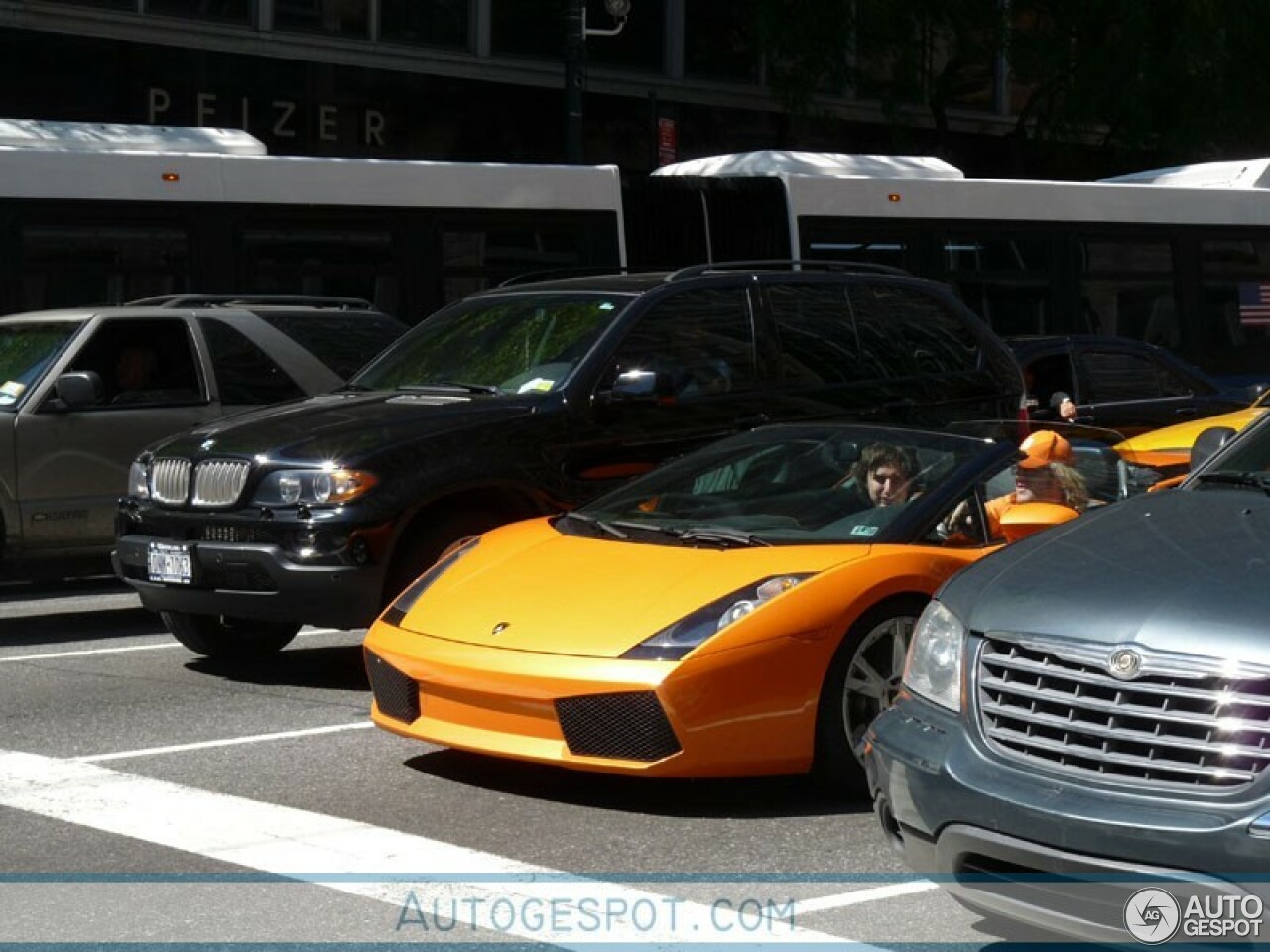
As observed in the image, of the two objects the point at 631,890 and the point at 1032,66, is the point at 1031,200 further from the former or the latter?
the point at 631,890

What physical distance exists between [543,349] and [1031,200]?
36.5 ft

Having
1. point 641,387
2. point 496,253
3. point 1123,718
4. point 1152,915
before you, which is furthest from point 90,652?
point 1152,915

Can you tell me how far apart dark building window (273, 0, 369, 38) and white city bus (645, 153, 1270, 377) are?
7.33 m

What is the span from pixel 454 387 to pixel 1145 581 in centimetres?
597

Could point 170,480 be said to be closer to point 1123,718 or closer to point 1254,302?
point 1123,718

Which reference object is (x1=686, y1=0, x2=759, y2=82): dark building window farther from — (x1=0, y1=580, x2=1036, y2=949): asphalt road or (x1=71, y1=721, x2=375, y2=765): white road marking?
(x1=71, y1=721, x2=375, y2=765): white road marking

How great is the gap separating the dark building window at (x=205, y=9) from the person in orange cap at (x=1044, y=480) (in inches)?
748

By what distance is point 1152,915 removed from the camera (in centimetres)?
479

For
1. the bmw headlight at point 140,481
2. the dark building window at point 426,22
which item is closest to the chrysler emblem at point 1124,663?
the bmw headlight at point 140,481

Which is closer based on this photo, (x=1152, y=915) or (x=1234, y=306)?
(x=1152, y=915)

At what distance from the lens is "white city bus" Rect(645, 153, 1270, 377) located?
64.8 feet

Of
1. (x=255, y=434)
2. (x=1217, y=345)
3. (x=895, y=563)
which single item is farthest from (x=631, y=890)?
(x=1217, y=345)

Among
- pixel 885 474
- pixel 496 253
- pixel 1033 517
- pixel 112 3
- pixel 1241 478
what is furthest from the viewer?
pixel 112 3

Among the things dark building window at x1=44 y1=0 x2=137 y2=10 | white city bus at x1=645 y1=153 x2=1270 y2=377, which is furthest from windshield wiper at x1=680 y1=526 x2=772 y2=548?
dark building window at x1=44 y1=0 x2=137 y2=10
